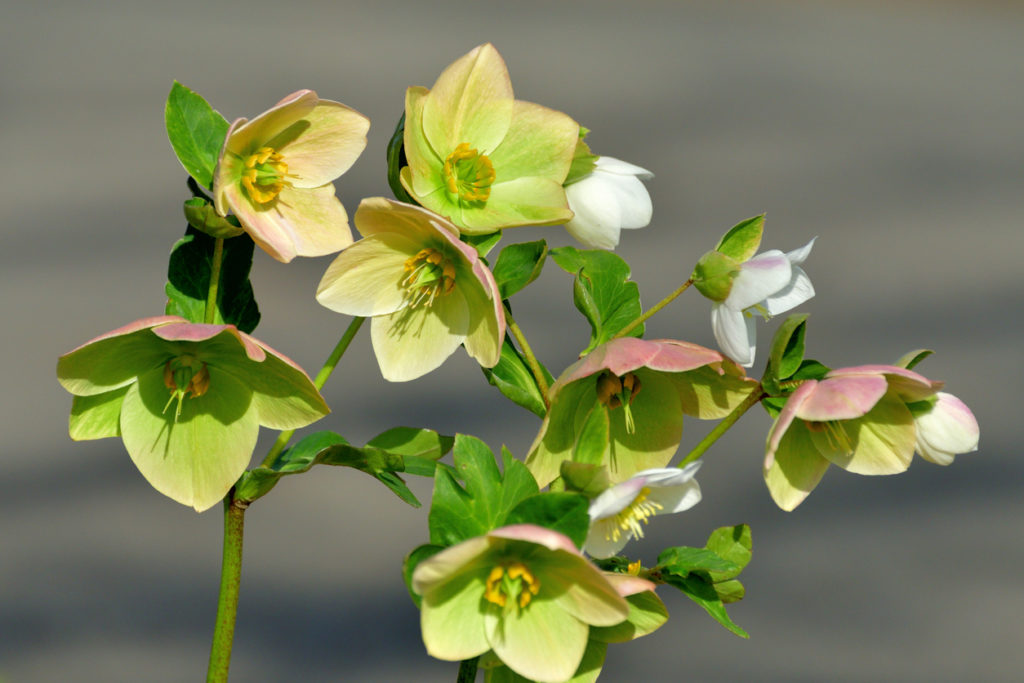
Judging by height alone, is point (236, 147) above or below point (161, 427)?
above

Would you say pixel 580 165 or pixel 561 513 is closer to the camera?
pixel 561 513

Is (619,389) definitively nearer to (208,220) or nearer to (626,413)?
(626,413)

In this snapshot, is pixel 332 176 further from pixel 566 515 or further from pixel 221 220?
pixel 566 515

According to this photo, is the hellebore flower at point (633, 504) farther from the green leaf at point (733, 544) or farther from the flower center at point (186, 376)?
the flower center at point (186, 376)

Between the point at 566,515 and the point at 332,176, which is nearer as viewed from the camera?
the point at 566,515

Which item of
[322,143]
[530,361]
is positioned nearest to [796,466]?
[530,361]

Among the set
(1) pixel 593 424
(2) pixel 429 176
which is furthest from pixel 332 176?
(1) pixel 593 424

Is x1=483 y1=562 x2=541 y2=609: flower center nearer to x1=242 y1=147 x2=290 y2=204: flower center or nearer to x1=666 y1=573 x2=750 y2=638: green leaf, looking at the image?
x1=666 y1=573 x2=750 y2=638: green leaf
